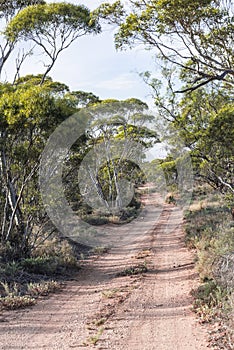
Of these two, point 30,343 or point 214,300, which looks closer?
point 30,343

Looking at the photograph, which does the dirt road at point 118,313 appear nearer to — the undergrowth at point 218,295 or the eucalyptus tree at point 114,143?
the undergrowth at point 218,295

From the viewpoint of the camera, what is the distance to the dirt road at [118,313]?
5797 mm

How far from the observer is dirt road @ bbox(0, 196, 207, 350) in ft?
19.0

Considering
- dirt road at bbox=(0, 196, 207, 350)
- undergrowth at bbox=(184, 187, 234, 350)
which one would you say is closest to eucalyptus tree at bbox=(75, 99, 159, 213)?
dirt road at bbox=(0, 196, 207, 350)

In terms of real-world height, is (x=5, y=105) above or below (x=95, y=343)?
above

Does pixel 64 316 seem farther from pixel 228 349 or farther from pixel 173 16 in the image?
pixel 173 16

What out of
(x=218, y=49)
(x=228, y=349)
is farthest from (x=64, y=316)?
(x=218, y=49)

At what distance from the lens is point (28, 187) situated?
1231 cm

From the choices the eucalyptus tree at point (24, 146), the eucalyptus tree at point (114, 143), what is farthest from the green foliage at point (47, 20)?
the eucalyptus tree at point (114, 143)

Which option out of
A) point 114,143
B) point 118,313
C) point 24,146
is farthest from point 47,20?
point 114,143

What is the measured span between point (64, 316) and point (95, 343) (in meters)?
1.60

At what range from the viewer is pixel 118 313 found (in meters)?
7.16

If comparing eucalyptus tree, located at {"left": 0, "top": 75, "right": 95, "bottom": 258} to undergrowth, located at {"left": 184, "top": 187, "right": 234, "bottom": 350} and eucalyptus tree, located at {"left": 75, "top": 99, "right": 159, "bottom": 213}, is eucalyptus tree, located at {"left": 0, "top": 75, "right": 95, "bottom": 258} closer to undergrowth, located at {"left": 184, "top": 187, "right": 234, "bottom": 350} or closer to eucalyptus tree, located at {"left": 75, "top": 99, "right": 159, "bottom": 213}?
undergrowth, located at {"left": 184, "top": 187, "right": 234, "bottom": 350}

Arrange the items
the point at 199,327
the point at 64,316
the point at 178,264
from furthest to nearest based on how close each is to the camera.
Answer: the point at 178,264
the point at 64,316
the point at 199,327
